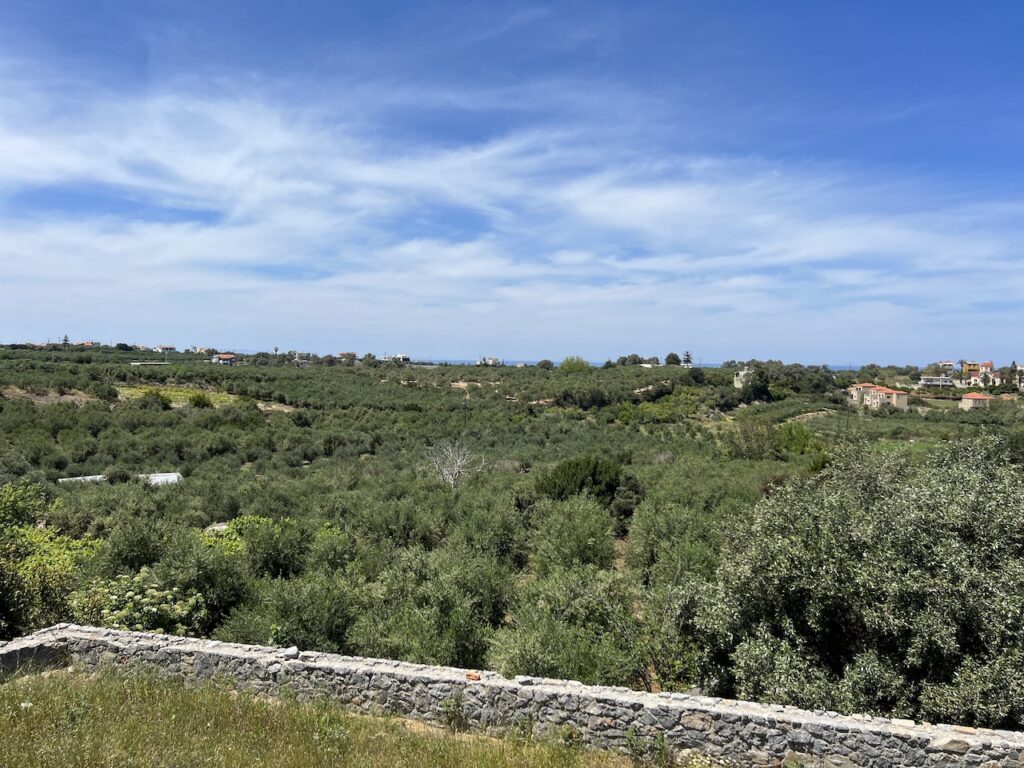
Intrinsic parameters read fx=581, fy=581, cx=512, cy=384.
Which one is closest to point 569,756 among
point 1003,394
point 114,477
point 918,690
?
point 918,690

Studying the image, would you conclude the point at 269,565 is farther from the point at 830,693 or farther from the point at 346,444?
the point at 346,444

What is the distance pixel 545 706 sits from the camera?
7355 millimetres

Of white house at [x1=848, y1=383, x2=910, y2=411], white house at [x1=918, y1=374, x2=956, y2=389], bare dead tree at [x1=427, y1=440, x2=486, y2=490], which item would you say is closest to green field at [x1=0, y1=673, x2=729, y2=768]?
bare dead tree at [x1=427, y1=440, x2=486, y2=490]

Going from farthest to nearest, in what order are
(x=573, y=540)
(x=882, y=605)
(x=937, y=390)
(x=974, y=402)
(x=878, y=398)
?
(x=937, y=390) < (x=878, y=398) < (x=974, y=402) < (x=573, y=540) < (x=882, y=605)

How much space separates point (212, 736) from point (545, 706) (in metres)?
3.84

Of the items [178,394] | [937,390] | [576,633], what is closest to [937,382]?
[937,390]

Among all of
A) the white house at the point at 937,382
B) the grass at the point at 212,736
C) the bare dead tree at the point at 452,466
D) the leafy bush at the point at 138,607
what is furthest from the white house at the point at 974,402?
the leafy bush at the point at 138,607

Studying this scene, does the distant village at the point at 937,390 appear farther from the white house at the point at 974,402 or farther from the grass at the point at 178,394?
the grass at the point at 178,394

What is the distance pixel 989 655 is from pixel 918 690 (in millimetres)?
1008

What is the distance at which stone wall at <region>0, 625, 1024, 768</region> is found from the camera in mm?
6453

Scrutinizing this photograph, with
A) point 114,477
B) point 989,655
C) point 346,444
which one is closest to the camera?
point 989,655

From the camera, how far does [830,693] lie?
26.1ft

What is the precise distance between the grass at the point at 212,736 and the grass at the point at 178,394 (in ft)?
150

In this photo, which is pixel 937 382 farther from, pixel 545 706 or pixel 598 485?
pixel 545 706
